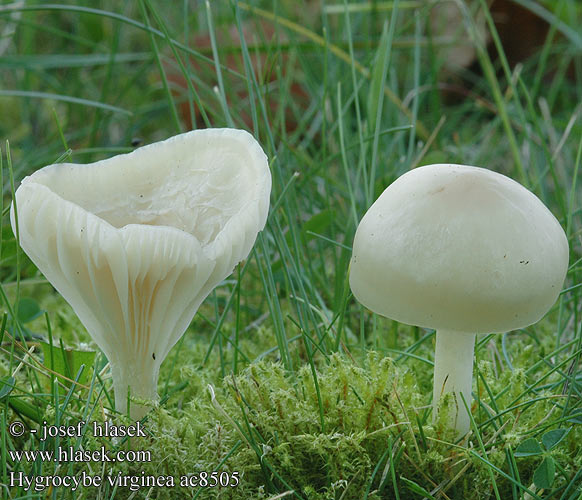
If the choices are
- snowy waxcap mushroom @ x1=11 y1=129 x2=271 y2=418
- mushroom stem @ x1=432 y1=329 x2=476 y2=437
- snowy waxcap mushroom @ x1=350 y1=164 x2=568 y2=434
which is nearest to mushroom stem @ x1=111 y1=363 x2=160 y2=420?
snowy waxcap mushroom @ x1=11 y1=129 x2=271 y2=418

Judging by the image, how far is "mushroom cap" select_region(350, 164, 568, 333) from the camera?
4.25 ft

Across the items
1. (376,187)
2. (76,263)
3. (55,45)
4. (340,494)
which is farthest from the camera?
(55,45)

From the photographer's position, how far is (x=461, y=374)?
153cm

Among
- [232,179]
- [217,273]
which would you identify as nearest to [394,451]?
[217,273]

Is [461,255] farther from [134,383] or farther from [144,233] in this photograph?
[134,383]

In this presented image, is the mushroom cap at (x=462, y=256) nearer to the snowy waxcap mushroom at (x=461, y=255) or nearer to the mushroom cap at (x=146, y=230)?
the snowy waxcap mushroom at (x=461, y=255)

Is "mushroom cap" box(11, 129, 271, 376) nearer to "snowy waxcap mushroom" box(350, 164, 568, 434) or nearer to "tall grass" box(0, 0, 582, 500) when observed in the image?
"tall grass" box(0, 0, 582, 500)

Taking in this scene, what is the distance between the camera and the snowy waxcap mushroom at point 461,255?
1295 mm

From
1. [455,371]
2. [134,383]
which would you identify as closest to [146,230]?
[134,383]

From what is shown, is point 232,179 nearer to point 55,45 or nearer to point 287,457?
point 287,457

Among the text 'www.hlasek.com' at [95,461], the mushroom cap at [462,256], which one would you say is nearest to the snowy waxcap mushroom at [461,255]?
the mushroom cap at [462,256]

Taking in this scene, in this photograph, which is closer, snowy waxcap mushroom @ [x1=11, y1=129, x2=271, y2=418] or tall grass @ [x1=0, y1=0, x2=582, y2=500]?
snowy waxcap mushroom @ [x1=11, y1=129, x2=271, y2=418]

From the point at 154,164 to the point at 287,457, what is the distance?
2.44 ft

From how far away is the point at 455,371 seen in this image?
154 cm
